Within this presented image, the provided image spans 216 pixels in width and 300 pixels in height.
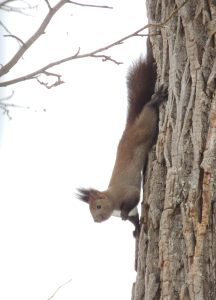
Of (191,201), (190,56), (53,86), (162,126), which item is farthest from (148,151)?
(53,86)

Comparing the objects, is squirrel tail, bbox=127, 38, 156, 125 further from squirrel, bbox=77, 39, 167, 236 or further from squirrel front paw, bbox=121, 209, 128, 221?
squirrel front paw, bbox=121, 209, 128, 221

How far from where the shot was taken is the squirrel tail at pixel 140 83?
341 centimetres

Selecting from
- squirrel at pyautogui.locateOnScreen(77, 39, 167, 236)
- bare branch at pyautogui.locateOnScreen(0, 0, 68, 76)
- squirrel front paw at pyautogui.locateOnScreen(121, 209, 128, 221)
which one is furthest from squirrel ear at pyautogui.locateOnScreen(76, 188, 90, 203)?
bare branch at pyautogui.locateOnScreen(0, 0, 68, 76)

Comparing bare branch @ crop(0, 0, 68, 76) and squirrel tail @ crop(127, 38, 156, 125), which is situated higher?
squirrel tail @ crop(127, 38, 156, 125)

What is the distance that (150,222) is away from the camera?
2.71 metres

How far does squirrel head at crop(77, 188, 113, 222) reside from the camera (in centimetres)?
421

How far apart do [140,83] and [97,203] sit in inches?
40.7

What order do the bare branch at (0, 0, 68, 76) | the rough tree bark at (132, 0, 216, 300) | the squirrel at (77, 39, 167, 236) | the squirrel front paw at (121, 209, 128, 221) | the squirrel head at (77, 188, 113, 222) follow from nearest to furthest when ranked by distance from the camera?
the bare branch at (0, 0, 68, 76) → the rough tree bark at (132, 0, 216, 300) → the squirrel at (77, 39, 167, 236) → the squirrel front paw at (121, 209, 128, 221) → the squirrel head at (77, 188, 113, 222)

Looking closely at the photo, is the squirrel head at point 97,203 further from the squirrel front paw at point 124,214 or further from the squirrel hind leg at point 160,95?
the squirrel hind leg at point 160,95

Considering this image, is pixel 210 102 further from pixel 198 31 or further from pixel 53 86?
pixel 53 86

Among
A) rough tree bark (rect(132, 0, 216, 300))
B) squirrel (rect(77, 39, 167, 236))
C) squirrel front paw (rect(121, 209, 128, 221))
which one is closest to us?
rough tree bark (rect(132, 0, 216, 300))

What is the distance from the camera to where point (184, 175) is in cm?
262

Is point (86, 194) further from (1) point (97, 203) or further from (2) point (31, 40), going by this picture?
(2) point (31, 40)

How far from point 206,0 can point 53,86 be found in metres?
0.97
